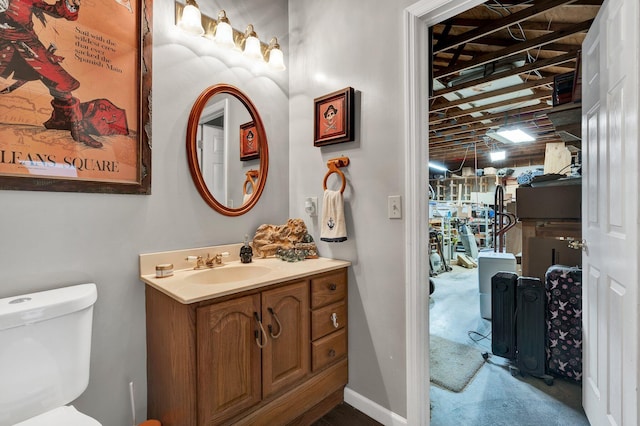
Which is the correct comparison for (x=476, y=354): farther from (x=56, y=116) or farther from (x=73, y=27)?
(x=73, y=27)

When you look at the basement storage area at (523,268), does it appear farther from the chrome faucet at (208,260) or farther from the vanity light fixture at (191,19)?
the chrome faucet at (208,260)

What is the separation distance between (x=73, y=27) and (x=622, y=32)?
7.33ft

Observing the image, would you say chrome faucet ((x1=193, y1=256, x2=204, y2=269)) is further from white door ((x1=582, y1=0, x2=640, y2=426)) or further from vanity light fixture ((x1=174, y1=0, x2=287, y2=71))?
white door ((x1=582, y1=0, x2=640, y2=426))

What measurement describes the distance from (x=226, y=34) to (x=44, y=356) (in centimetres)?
170

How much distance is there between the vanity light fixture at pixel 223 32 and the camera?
1.63m

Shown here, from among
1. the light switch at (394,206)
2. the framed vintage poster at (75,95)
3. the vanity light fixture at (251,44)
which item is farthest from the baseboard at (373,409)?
the vanity light fixture at (251,44)

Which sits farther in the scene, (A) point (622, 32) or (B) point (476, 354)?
(B) point (476, 354)

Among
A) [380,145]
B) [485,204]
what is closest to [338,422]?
[380,145]

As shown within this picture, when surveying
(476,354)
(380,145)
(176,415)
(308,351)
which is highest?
(380,145)

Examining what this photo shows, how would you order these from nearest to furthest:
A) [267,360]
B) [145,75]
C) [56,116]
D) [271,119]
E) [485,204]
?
[56,116]
[267,360]
[145,75]
[271,119]
[485,204]

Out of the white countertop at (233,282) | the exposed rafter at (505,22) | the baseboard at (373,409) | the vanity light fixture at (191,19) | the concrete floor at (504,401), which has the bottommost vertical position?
the concrete floor at (504,401)

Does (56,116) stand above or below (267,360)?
above

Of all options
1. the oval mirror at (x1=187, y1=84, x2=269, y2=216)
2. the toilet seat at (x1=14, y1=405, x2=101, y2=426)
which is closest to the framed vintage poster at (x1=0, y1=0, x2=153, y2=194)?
the oval mirror at (x1=187, y1=84, x2=269, y2=216)

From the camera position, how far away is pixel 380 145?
Result: 5.30 ft
